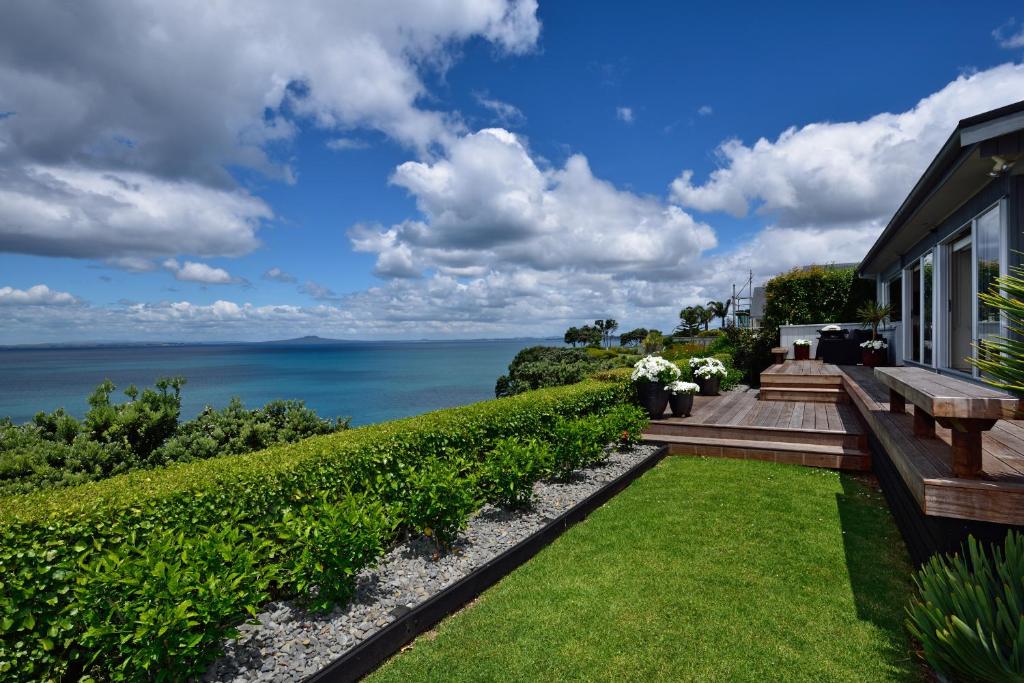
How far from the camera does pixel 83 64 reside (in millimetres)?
6301

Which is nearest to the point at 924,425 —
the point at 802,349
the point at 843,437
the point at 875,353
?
the point at 843,437

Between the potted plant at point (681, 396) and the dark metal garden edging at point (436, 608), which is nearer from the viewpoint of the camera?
the dark metal garden edging at point (436, 608)

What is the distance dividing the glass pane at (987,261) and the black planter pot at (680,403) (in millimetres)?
3963

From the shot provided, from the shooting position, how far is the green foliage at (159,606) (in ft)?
6.78

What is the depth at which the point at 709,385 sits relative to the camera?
11.9m

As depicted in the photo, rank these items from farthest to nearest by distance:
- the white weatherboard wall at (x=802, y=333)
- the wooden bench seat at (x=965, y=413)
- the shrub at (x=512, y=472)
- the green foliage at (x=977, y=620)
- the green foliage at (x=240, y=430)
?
the white weatherboard wall at (x=802, y=333) → the green foliage at (x=240, y=430) → the shrub at (x=512, y=472) → the wooden bench seat at (x=965, y=413) → the green foliage at (x=977, y=620)

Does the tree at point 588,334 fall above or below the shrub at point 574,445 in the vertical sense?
above

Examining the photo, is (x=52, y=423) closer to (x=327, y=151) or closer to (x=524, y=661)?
(x=524, y=661)

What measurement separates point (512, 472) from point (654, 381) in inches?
189

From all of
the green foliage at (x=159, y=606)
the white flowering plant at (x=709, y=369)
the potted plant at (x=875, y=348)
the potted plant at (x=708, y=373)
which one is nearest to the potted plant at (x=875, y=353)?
the potted plant at (x=875, y=348)

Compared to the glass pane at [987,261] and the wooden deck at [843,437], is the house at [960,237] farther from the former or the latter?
the wooden deck at [843,437]

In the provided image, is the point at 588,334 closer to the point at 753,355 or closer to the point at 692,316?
the point at 692,316

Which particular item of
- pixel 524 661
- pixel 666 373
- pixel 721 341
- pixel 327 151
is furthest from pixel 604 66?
pixel 721 341

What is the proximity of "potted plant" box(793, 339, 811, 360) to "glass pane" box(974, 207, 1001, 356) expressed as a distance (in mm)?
9381
